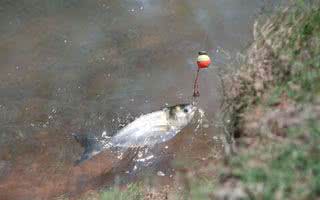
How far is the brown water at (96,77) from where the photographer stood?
618cm

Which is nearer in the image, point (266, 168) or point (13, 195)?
point (266, 168)

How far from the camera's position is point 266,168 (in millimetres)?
3410

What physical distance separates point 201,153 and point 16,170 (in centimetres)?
232

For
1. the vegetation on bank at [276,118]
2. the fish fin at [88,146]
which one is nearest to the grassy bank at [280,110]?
the vegetation on bank at [276,118]

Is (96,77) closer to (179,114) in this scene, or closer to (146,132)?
(146,132)

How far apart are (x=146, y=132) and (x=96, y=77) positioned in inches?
61.6

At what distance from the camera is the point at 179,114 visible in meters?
6.32

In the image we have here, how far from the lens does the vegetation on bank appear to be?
3.32 meters

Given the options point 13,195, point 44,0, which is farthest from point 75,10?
point 13,195

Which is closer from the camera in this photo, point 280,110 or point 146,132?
point 280,110

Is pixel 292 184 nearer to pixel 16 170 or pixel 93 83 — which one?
pixel 16 170

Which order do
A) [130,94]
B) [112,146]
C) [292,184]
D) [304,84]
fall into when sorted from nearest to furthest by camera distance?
[292,184] < [304,84] < [112,146] < [130,94]

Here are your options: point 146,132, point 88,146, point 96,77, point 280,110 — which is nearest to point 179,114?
point 146,132

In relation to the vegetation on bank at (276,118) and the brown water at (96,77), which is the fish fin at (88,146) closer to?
the brown water at (96,77)
